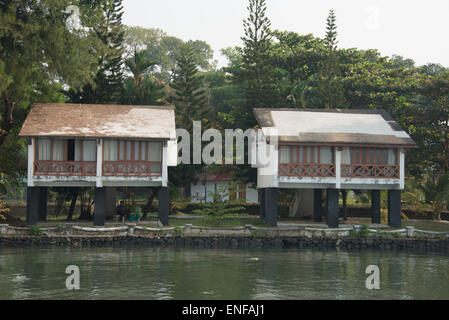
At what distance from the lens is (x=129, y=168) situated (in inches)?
1156

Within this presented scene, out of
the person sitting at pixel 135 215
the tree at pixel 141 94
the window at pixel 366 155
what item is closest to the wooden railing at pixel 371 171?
the window at pixel 366 155

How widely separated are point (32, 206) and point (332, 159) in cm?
1551

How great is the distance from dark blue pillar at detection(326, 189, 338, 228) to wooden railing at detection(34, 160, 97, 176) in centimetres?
1211

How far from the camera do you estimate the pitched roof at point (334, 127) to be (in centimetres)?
2973

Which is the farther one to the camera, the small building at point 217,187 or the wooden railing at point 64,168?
the small building at point 217,187

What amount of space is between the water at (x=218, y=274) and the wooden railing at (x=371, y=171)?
5.02m

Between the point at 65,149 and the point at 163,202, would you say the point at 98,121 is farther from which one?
the point at 163,202

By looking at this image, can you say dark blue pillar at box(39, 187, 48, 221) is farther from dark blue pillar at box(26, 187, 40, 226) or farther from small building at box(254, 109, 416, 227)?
small building at box(254, 109, 416, 227)

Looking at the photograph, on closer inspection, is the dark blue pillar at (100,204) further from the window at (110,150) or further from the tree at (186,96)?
the tree at (186,96)

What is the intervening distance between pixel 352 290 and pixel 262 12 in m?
26.8

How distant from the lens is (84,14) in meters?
30.4

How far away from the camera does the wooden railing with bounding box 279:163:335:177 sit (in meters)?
30.0
